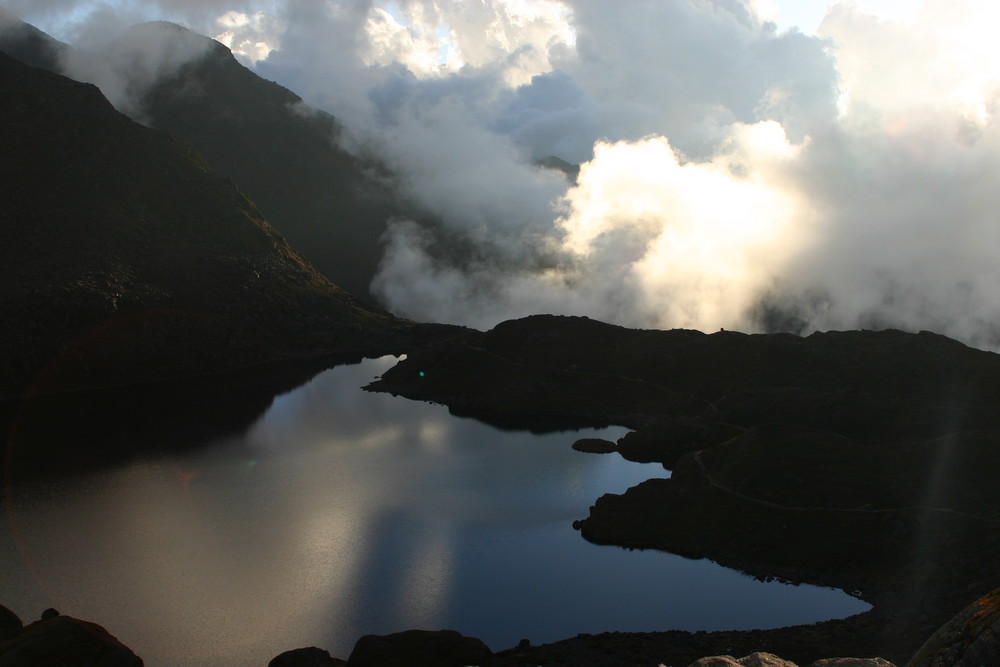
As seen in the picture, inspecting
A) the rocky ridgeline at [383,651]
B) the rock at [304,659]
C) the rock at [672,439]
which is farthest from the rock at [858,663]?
the rock at [672,439]

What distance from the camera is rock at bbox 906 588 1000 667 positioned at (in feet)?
87.8

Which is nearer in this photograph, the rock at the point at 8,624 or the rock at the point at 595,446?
the rock at the point at 8,624

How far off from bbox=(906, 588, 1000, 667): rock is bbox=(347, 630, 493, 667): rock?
34225 millimetres

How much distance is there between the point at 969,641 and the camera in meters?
28.0

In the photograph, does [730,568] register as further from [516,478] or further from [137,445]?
[137,445]

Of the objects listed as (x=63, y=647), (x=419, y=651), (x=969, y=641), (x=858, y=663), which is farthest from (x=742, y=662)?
(x=63, y=647)

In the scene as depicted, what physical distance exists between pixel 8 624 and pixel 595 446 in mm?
86162

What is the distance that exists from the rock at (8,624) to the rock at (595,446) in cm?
8392

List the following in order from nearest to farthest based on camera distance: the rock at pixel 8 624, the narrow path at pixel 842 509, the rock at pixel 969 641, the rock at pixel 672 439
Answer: the rock at pixel 969 641 → the rock at pixel 8 624 → the narrow path at pixel 842 509 → the rock at pixel 672 439

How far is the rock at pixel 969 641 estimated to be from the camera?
87.8 ft

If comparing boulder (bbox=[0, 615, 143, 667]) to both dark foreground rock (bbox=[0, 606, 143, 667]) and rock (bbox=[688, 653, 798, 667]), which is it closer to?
dark foreground rock (bbox=[0, 606, 143, 667])

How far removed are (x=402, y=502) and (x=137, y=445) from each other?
52.4 meters

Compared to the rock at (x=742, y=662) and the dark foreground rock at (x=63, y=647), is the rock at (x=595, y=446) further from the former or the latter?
the rock at (x=742, y=662)

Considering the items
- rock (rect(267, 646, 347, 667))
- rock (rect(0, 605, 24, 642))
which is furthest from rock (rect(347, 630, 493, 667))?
rock (rect(0, 605, 24, 642))
